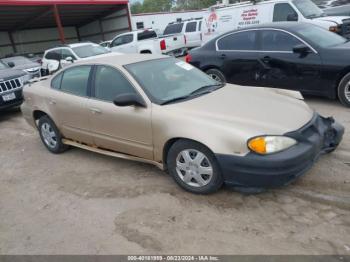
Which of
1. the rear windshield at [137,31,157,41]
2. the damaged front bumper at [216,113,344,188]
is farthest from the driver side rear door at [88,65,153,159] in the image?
the rear windshield at [137,31,157,41]

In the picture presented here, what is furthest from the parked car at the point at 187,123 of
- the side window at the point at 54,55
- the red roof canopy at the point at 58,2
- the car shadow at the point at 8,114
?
the red roof canopy at the point at 58,2

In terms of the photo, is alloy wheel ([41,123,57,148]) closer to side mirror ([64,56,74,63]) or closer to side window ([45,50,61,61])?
side mirror ([64,56,74,63])

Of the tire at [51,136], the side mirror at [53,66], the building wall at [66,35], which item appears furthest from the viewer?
the building wall at [66,35]

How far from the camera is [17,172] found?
5102 millimetres

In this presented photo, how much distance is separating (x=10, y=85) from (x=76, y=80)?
4.06 metres

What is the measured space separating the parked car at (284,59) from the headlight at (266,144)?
3.29 m

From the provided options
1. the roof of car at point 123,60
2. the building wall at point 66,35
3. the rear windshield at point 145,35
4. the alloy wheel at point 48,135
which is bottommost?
the building wall at point 66,35

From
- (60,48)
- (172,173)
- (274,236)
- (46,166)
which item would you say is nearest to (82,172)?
(46,166)

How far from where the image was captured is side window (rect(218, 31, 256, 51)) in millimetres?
7027

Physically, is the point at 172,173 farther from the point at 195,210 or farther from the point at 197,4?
the point at 197,4

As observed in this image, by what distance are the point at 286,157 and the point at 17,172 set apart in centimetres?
381

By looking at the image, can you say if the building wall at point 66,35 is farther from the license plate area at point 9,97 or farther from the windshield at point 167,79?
the windshield at point 167,79

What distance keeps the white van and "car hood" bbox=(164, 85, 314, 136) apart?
7.04 m

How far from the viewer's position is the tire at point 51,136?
5.37 m
